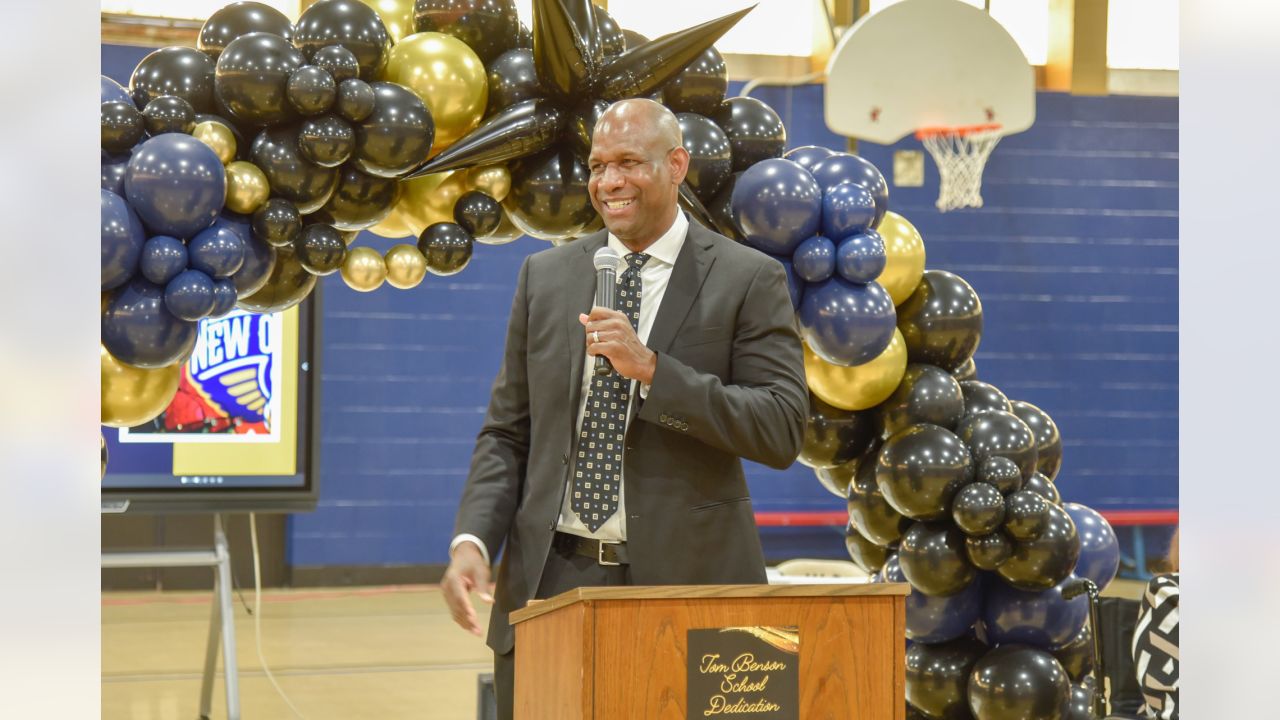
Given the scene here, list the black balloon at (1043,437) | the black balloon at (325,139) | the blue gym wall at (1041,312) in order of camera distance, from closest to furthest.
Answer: the black balloon at (325,139), the black balloon at (1043,437), the blue gym wall at (1041,312)

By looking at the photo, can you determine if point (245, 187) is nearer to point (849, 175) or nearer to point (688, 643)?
point (849, 175)

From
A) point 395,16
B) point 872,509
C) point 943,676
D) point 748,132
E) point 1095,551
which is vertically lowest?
point 943,676

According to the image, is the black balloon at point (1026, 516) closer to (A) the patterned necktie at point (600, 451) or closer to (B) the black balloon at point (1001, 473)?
(B) the black balloon at point (1001, 473)

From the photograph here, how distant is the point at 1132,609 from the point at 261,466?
10.0ft

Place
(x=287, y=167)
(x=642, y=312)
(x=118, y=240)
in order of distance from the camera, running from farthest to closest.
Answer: (x=287, y=167), (x=118, y=240), (x=642, y=312)

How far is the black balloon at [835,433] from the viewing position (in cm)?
347

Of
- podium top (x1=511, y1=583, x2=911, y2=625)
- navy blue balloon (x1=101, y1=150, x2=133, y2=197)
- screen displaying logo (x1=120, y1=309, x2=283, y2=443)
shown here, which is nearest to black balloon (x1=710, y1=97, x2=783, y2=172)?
navy blue balloon (x1=101, y1=150, x2=133, y2=197)

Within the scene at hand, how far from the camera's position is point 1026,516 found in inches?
127

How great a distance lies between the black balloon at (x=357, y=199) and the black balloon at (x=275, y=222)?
138 mm

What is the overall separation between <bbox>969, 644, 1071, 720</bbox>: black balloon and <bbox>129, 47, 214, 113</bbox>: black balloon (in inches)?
90.6

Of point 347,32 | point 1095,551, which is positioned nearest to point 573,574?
point 347,32

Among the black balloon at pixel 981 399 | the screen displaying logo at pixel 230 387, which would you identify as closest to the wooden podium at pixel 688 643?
the black balloon at pixel 981 399

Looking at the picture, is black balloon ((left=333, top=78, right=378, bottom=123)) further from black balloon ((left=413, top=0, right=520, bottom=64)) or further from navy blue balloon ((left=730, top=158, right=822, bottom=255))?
navy blue balloon ((left=730, top=158, right=822, bottom=255))

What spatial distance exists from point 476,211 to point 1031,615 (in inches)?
67.1
